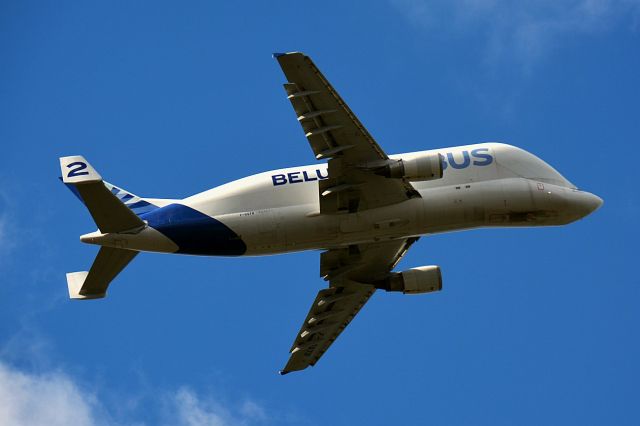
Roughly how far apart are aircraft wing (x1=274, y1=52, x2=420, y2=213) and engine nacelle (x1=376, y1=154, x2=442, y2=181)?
A: 0.50m

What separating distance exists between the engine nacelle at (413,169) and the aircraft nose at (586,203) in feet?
23.9

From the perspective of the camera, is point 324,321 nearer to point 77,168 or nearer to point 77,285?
point 77,285

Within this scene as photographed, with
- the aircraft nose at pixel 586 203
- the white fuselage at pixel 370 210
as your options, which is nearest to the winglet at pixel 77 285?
the white fuselage at pixel 370 210

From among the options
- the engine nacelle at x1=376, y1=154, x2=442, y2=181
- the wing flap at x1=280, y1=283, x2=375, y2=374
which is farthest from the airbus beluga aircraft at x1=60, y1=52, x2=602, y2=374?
the wing flap at x1=280, y1=283, x2=375, y2=374

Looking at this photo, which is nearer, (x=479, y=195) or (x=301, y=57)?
(x=301, y=57)

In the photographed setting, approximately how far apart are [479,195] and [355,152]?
5877 millimetres

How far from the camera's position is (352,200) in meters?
52.3

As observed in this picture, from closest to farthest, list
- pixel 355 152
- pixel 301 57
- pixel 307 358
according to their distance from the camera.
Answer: pixel 301 57 → pixel 355 152 → pixel 307 358

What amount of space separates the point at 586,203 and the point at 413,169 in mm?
8779

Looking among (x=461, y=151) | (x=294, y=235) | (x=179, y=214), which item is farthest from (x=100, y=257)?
(x=461, y=151)

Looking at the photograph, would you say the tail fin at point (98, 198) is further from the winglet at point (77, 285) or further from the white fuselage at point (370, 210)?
the winglet at point (77, 285)

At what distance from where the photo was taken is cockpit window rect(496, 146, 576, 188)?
54.1 metres

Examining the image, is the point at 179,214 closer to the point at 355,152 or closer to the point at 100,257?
the point at 100,257

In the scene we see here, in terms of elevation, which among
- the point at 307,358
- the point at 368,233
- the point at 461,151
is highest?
the point at 461,151
